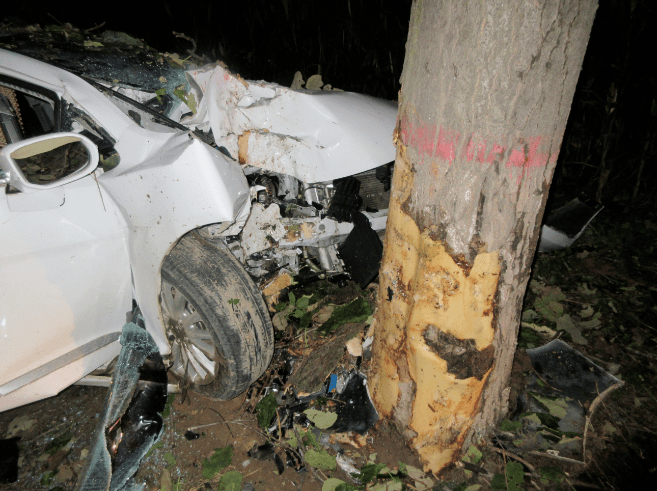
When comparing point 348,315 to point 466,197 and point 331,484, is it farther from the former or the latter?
point 466,197

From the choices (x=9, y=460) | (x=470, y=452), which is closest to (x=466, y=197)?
(x=470, y=452)

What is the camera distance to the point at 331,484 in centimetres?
178

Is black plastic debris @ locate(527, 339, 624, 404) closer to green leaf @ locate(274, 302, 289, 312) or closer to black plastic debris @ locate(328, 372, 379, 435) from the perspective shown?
black plastic debris @ locate(328, 372, 379, 435)

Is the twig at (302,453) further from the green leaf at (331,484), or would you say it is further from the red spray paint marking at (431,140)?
the red spray paint marking at (431,140)

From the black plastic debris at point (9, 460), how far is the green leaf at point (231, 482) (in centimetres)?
120

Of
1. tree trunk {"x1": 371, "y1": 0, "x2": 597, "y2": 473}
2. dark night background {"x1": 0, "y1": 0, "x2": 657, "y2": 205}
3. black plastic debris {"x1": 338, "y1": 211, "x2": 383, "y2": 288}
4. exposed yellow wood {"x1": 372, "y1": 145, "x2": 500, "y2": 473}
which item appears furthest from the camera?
dark night background {"x1": 0, "y1": 0, "x2": 657, "y2": 205}

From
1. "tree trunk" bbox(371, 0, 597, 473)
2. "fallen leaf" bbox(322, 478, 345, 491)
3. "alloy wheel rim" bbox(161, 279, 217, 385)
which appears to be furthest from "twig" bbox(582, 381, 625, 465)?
"alloy wheel rim" bbox(161, 279, 217, 385)

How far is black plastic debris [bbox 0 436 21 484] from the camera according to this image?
201cm

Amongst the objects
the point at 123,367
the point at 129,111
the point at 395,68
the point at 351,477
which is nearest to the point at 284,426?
the point at 351,477

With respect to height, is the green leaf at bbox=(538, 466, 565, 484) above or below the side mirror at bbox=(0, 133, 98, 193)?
below

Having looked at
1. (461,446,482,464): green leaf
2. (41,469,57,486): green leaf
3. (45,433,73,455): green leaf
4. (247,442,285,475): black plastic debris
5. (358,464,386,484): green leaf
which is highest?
(461,446,482,464): green leaf

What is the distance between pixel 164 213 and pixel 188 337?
81 cm

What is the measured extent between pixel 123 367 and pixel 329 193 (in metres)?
1.64

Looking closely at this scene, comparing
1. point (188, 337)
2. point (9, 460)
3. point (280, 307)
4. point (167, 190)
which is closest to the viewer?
point (167, 190)
